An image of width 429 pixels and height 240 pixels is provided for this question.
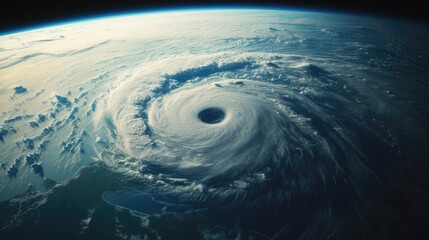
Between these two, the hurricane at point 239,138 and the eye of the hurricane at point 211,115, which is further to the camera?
the eye of the hurricane at point 211,115

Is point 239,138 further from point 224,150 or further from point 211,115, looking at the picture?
point 211,115

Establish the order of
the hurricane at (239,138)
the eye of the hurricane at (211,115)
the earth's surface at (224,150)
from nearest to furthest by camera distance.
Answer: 1. the earth's surface at (224,150)
2. the hurricane at (239,138)
3. the eye of the hurricane at (211,115)

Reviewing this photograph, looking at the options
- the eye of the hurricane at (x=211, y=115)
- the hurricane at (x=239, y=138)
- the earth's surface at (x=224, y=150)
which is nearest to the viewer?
the earth's surface at (x=224, y=150)

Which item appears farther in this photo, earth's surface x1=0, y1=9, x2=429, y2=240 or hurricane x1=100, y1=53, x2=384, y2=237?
hurricane x1=100, y1=53, x2=384, y2=237

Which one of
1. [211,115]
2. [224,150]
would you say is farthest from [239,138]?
[211,115]

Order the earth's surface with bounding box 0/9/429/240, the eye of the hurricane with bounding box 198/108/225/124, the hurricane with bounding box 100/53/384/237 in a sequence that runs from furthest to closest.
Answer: the eye of the hurricane with bounding box 198/108/225/124 → the hurricane with bounding box 100/53/384/237 → the earth's surface with bounding box 0/9/429/240

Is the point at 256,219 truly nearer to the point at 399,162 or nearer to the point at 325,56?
the point at 399,162
